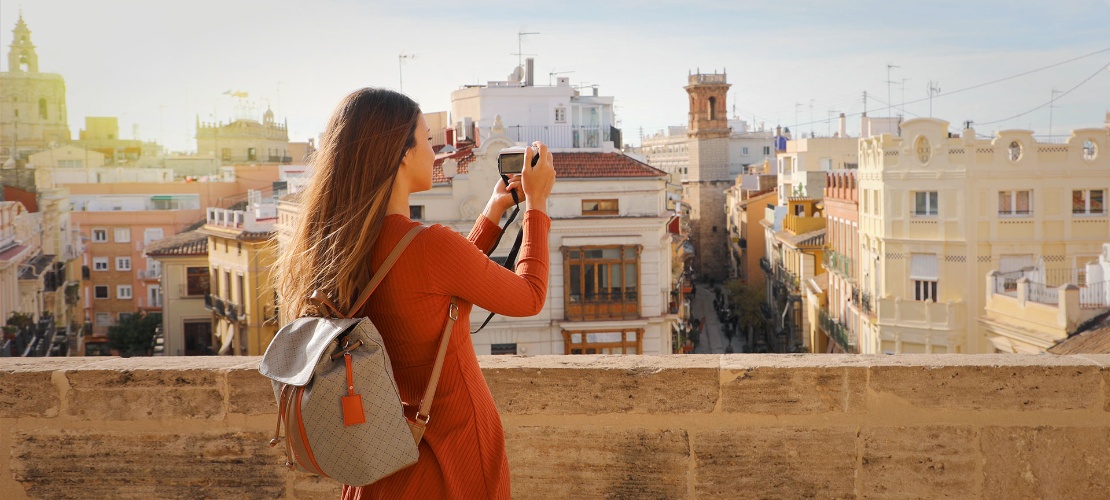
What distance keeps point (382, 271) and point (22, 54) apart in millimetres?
49404

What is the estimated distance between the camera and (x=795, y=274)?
119 feet

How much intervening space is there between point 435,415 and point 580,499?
104 cm

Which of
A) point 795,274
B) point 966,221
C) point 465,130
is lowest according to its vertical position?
point 795,274

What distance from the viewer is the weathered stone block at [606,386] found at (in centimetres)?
259

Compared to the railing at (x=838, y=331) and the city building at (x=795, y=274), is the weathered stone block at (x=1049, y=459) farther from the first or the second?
the city building at (x=795, y=274)

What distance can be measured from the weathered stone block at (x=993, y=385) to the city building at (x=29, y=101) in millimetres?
41216

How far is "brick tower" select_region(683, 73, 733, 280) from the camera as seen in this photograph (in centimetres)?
5938

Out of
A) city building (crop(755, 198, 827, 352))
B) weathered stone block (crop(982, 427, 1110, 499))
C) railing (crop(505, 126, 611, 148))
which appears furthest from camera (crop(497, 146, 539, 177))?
city building (crop(755, 198, 827, 352))

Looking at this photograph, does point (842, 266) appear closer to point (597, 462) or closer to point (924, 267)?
point (924, 267)

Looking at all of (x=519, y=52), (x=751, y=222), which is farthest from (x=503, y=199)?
(x=751, y=222)

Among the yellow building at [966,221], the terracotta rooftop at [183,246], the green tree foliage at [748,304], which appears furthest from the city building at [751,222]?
the terracotta rooftop at [183,246]

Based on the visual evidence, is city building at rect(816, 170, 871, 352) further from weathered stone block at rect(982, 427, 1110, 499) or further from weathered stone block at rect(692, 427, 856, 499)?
weathered stone block at rect(692, 427, 856, 499)

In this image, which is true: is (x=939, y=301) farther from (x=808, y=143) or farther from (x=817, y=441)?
(x=817, y=441)

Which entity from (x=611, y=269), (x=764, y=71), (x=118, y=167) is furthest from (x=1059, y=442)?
(x=764, y=71)
